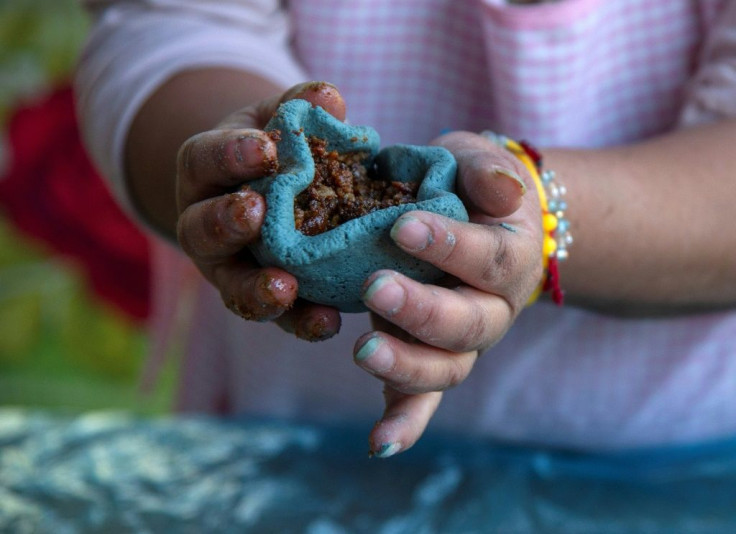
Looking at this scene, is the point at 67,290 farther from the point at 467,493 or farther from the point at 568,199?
the point at 568,199

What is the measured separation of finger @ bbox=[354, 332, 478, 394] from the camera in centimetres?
55

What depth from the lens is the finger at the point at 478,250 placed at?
528 millimetres

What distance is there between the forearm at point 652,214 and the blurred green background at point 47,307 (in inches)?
57.3

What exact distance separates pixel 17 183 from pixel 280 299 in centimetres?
139

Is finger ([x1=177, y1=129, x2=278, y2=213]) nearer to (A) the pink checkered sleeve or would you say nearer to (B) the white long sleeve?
(B) the white long sleeve

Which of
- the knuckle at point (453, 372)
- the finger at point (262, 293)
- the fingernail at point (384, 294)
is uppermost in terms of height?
the fingernail at point (384, 294)

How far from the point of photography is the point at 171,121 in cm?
85

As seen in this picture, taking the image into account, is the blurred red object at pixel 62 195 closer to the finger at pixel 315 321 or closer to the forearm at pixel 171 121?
the forearm at pixel 171 121

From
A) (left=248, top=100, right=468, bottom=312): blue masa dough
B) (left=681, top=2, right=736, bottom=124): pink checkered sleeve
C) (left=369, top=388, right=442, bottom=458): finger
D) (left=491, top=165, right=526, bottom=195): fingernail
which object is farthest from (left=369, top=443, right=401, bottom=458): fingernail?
(left=681, top=2, right=736, bottom=124): pink checkered sleeve

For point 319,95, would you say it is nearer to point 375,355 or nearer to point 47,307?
point 375,355

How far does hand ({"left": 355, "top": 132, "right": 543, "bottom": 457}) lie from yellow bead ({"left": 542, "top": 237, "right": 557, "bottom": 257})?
0.05m

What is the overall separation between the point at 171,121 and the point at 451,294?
44 centimetres

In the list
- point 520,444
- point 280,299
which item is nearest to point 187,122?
point 280,299

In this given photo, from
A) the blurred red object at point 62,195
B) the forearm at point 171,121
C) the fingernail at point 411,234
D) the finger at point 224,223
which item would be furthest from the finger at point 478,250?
the blurred red object at point 62,195
